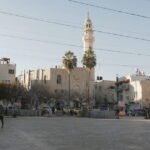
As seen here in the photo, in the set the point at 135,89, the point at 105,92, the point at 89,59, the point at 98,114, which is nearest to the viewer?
the point at 98,114

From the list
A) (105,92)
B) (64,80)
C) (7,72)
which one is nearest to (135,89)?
(105,92)

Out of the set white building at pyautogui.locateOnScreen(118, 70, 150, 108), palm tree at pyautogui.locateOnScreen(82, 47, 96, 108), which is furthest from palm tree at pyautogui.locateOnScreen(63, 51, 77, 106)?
white building at pyautogui.locateOnScreen(118, 70, 150, 108)

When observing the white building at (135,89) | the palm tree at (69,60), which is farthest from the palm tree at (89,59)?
the white building at (135,89)

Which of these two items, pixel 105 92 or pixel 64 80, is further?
pixel 105 92

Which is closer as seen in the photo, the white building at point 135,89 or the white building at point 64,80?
the white building at point 135,89

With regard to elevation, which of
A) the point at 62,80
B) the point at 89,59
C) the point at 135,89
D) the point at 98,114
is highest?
the point at 89,59

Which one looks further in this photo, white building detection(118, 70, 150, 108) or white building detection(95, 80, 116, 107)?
white building detection(95, 80, 116, 107)

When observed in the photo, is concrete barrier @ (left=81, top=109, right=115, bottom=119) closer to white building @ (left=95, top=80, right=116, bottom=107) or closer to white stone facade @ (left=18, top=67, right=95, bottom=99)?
white stone facade @ (left=18, top=67, right=95, bottom=99)

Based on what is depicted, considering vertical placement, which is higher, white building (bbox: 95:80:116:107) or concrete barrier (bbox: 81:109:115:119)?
white building (bbox: 95:80:116:107)

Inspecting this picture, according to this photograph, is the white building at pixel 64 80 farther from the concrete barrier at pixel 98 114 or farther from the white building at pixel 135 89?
the concrete barrier at pixel 98 114

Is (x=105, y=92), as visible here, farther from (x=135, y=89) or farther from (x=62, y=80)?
(x=62, y=80)

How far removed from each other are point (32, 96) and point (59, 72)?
9063 millimetres

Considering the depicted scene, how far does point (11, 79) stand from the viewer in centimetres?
9119

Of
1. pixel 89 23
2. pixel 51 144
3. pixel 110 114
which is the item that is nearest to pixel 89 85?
pixel 89 23
